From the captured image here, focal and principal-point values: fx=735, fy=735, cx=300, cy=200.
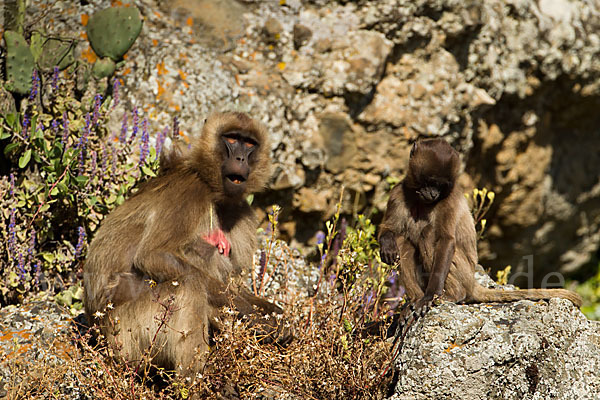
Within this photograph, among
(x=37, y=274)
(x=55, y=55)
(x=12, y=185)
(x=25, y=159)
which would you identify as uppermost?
(x=55, y=55)

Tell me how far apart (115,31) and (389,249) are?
3007 millimetres

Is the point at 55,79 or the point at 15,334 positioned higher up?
the point at 55,79

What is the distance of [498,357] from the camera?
412 centimetres

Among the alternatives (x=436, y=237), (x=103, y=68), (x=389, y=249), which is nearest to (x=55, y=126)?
(x=103, y=68)

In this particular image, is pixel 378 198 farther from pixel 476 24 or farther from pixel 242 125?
pixel 242 125

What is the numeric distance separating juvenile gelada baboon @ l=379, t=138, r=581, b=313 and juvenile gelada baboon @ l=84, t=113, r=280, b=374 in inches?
38.3

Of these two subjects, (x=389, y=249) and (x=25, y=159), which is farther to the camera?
(x=25, y=159)

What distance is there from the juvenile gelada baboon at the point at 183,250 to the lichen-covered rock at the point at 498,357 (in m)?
1.07

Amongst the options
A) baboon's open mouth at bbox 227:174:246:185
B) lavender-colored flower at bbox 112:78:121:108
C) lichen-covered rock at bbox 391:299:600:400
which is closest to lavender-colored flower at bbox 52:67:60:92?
lavender-colored flower at bbox 112:78:121:108

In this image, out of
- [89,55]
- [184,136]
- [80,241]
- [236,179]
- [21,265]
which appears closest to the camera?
[236,179]

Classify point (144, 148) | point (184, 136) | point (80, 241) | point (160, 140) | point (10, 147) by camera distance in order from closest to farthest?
point (10, 147) → point (80, 241) → point (144, 148) → point (160, 140) → point (184, 136)

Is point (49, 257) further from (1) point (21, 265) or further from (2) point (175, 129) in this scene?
(2) point (175, 129)

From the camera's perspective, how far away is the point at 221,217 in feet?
16.8

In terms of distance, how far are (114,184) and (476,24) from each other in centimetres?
414
